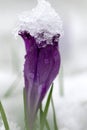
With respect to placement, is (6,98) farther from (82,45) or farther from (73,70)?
(82,45)

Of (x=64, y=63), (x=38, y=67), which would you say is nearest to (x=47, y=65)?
(x=38, y=67)

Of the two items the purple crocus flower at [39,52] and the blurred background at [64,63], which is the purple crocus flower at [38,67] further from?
the blurred background at [64,63]

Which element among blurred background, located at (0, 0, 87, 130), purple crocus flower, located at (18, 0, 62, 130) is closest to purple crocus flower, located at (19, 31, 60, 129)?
purple crocus flower, located at (18, 0, 62, 130)

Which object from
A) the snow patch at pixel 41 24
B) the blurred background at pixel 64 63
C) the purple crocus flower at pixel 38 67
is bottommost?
the blurred background at pixel 64 63

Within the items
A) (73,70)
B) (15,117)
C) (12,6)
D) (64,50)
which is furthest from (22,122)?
(12,6)

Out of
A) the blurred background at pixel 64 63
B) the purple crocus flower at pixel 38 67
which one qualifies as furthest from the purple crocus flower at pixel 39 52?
the blurred background at pixel 64 63

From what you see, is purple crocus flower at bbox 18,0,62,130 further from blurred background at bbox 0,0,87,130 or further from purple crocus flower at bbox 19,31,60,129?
blurred background at bbox 0,0,87,130
